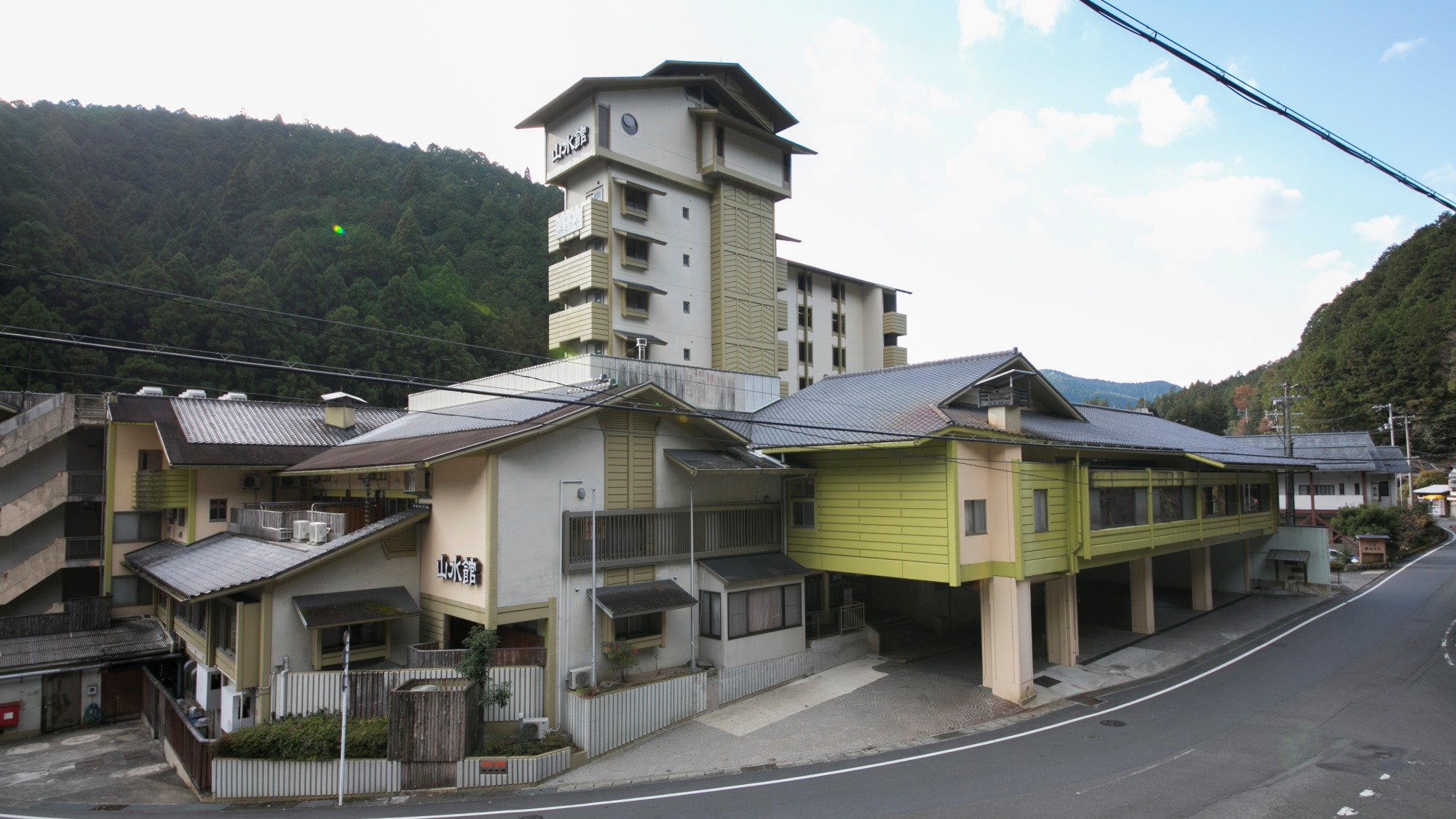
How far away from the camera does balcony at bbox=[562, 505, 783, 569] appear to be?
18.5 meters

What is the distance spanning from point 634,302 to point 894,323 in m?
27.8

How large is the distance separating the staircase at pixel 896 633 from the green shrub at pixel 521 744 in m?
10.5

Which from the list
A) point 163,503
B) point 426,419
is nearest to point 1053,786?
point 426,419

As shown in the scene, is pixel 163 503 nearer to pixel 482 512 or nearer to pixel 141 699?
pixel 141 699

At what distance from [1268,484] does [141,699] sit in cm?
4414

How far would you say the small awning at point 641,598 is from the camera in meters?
17.8

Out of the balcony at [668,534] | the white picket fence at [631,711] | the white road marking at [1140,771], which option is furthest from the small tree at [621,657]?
the white road marking at [1140,771]

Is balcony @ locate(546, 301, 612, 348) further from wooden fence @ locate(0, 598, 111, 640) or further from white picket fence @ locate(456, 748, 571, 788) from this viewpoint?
white picket fence @ locate(456, 748, 571, 788)

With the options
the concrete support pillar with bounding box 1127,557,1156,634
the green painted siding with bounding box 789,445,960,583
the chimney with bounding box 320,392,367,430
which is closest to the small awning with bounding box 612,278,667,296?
the chimney with bounding box 320,392,367,430

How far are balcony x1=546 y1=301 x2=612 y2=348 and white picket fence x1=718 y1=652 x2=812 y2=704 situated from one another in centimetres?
2001

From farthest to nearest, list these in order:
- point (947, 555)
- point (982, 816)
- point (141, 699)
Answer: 1. point (141, 699)
2. point (947, 555)
3. point (982, 816)

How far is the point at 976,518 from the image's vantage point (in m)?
19.0

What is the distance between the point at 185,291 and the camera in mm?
51406

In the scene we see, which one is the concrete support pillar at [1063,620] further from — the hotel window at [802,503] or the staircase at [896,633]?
the hotel window at [802,503]
